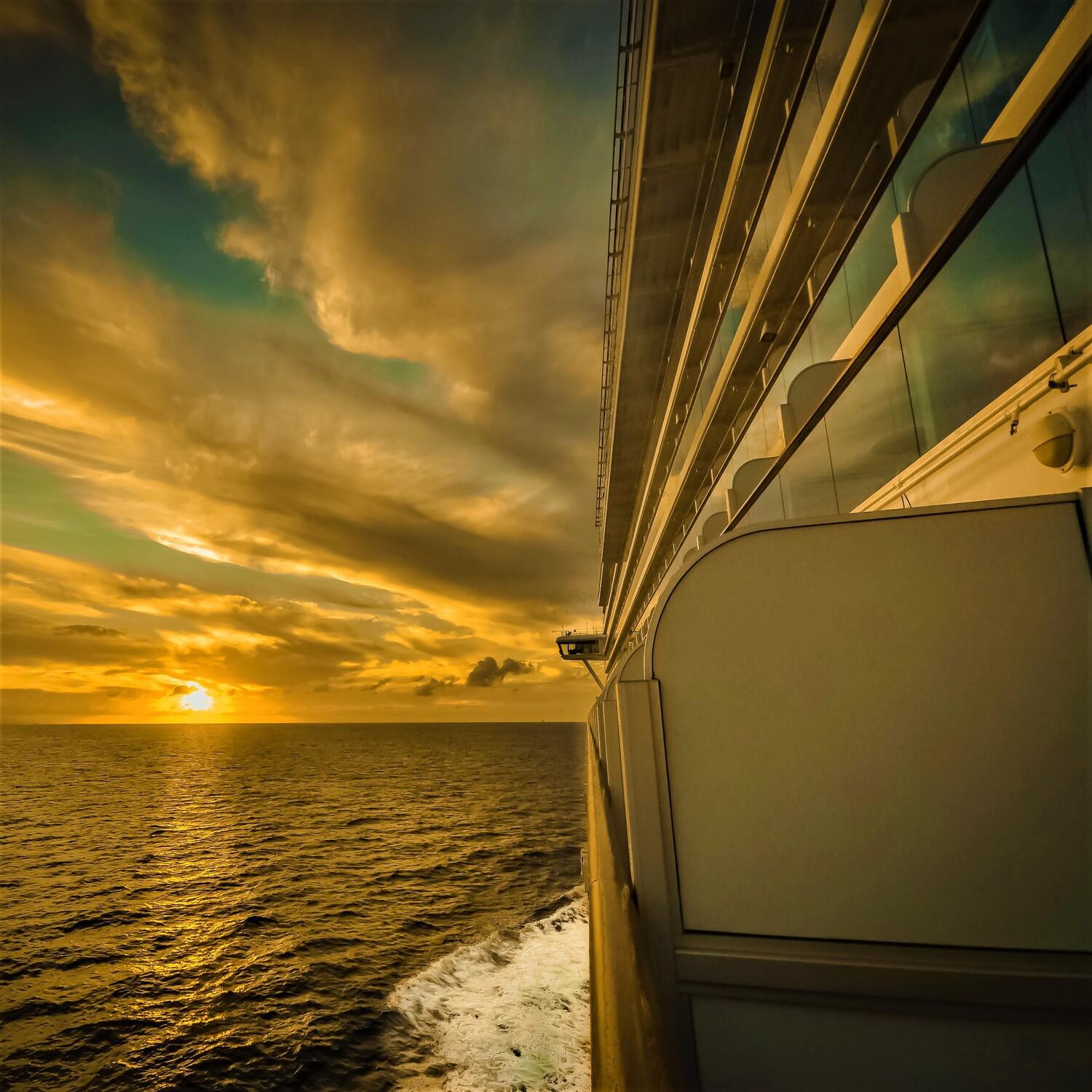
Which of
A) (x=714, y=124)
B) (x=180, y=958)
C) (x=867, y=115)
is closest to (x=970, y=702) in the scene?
(x=867, y=115)

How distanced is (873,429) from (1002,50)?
2715 mm

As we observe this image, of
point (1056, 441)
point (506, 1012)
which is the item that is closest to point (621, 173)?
point (1056, 441)

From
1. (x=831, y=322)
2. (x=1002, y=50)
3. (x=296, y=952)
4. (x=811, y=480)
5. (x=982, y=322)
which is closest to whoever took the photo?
(x=1002, y=50)

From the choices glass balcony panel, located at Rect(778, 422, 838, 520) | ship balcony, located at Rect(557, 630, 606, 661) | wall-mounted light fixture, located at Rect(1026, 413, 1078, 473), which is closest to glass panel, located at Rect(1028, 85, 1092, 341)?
wall-mounted light fixture, located at Rect(1026, 413, 1078, 473)

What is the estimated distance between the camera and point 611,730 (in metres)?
8.55

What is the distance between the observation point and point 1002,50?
4008 millimetres

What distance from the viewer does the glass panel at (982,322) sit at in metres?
3.70

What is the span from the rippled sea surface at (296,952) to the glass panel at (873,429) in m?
11.1

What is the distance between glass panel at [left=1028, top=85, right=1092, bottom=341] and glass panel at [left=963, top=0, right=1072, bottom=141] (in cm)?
74

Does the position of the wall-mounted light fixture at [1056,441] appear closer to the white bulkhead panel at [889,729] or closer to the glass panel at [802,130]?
the white bulkhead panel at [889,729]

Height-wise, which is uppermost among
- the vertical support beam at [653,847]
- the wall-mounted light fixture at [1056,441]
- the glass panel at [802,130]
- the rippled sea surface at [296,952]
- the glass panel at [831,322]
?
the glass panel at [802,130]

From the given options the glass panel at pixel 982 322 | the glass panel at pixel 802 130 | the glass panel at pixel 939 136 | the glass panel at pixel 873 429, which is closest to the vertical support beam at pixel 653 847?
the glass panel at pixel 982 322

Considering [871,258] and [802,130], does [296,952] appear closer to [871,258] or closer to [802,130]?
[871,258]

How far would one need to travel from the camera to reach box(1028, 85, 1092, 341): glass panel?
3.23 metres
